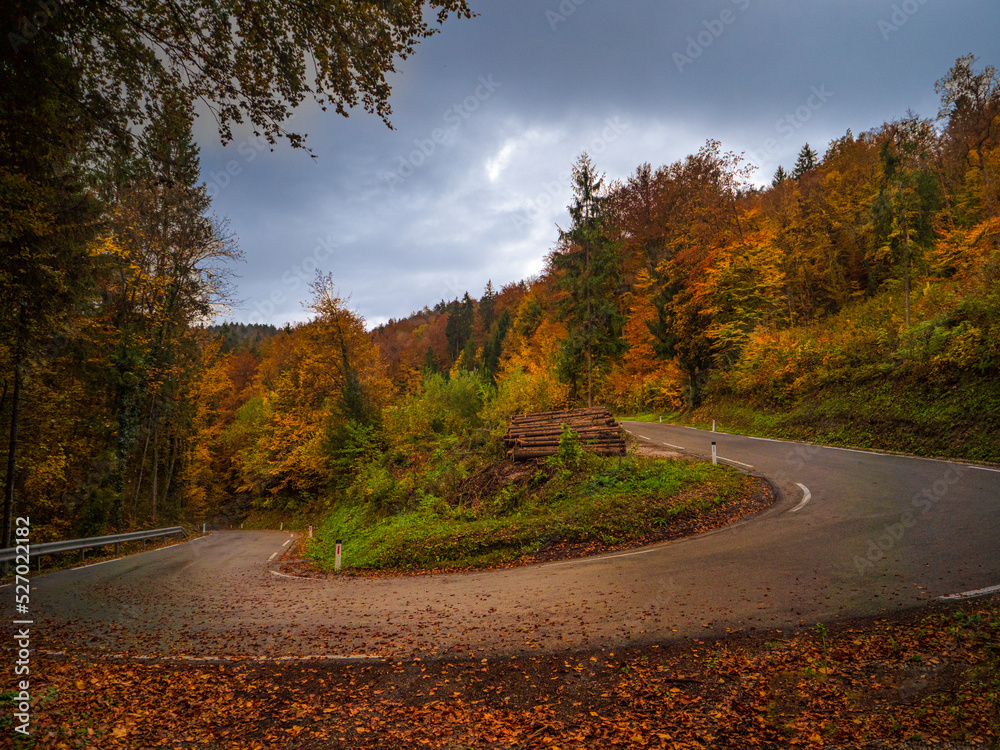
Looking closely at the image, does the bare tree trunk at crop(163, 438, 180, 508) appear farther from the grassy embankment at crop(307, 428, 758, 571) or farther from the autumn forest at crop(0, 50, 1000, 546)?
the grassy embankment at crop(307, 428, 758, 571)

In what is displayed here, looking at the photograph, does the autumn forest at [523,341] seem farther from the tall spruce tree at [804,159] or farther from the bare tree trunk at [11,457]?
the tall spruce tree at [804,159]

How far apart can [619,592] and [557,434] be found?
356 inches

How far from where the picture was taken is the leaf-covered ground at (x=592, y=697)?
3590 millimetres

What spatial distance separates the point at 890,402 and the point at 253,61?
2068cm

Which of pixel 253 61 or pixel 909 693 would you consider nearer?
pixel 909 693

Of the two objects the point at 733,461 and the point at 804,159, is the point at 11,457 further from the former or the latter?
the point at 804,159

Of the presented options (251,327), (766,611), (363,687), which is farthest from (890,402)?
(251,327)

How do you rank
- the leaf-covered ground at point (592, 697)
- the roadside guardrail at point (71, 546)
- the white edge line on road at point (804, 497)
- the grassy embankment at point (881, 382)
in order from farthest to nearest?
1. the grassy embankment at point (881, 382)
2. the roadside guardrail at point (71, 546)
3. the white edge line on road at point (804, 497)
4. the leaf-covered ground at point (592, 697)

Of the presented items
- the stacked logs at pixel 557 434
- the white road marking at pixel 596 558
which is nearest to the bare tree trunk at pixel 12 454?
the stacked logs at pixel 557 434

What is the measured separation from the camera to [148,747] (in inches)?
146

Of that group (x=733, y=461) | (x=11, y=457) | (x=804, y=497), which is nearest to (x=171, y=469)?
(x=11, y=457)

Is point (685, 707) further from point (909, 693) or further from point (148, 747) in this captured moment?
point (148, 747)

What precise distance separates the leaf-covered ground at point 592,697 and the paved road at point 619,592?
511 mm

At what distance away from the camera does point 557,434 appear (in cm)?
1584
